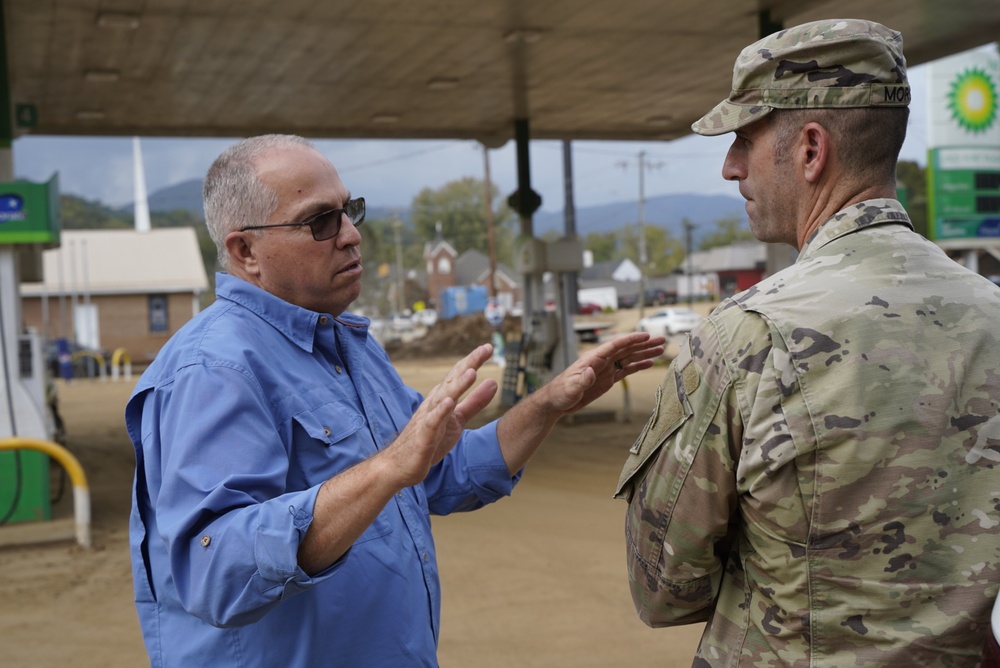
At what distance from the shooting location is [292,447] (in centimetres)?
212

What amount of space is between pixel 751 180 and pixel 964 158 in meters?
30.9

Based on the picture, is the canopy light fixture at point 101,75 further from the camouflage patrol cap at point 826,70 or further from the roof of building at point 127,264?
the roof of building at point 127,264

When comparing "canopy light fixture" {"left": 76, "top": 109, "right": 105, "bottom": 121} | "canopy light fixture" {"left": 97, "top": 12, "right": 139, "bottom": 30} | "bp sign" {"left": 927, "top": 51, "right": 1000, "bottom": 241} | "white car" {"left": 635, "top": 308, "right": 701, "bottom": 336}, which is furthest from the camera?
"white car" {"left": 635, "top": 308, "right": 701, "bottom": 336}

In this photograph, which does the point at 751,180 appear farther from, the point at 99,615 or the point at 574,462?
the point at 574,462

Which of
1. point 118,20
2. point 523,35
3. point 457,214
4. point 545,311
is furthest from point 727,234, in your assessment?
point 118,20

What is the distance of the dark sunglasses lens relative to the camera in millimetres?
2312

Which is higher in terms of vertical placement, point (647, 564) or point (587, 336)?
point (647, 564)

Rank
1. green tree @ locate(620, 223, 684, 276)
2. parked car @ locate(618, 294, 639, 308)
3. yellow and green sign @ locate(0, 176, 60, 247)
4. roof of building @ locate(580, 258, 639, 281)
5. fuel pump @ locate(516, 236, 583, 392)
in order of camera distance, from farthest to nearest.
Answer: roof of building @ locate(580, 258, 639, 281) < green tree @ locate(620, 223, 684, 276) < parked car @ locate(618, 294, 639, 308) < fuel pump @ locate(516, 236, 583, 392) < yellow and green sign @ locate(0, 176, 60, 247)

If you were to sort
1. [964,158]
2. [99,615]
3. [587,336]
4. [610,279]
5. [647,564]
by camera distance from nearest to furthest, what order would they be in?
[647,564], [99,615], [964,158], [587,336], [610,279]

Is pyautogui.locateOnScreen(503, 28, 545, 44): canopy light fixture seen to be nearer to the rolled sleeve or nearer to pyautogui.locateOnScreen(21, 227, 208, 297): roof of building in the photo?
the rolled sleeve

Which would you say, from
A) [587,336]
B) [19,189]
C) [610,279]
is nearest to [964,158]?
[587,336]

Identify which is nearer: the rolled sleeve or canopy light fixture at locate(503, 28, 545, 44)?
the rolled sleeve

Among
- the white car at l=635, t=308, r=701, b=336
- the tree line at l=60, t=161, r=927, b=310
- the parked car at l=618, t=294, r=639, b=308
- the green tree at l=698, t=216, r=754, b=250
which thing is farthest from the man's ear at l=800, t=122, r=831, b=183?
the green tree at l=698, t=216, r=754, b=250

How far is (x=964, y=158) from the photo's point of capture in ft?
95.8
